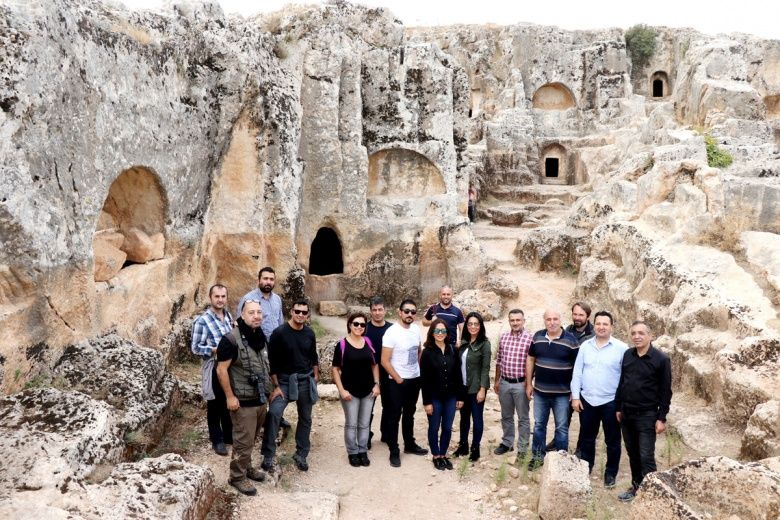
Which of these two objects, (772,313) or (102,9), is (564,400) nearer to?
(772,313)

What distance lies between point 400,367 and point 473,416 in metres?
0.86

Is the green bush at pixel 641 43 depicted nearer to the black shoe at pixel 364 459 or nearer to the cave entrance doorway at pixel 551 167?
the cave entrance doorway at pixel 551 167

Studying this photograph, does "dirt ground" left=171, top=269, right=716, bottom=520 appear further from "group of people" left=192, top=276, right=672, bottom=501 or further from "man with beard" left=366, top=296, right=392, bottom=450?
"man with beard" left=366, top=296, right=392, bottom=450

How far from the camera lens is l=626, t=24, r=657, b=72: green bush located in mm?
33250

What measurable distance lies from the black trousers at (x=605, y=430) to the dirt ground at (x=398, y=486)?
0.24 metres

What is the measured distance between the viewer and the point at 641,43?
33.3m

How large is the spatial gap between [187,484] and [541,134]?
26.5 m

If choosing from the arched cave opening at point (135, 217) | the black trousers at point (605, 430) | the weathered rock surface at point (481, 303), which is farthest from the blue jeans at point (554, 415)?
the weathered rock surface at point (481, 303)

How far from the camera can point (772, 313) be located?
6680mm

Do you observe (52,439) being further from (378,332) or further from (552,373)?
(552,373)

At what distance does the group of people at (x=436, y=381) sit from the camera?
526cm

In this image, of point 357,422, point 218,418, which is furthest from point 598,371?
point 218,418

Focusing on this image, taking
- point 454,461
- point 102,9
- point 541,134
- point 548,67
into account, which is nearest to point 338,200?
point 102,9

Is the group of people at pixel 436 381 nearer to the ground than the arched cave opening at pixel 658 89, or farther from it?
nearer to the ground
